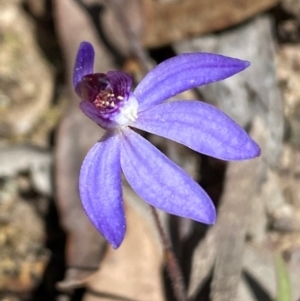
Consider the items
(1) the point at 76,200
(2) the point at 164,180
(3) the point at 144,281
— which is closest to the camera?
(2) the point at 164,180

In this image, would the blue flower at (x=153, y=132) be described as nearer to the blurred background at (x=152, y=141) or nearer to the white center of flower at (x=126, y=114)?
the white center of flower at (x=126, y=114)

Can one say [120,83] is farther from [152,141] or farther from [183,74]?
[152,141]

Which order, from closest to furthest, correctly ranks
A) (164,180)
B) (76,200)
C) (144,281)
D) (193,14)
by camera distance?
(164,180), (144,281), (76,200), (193,14)

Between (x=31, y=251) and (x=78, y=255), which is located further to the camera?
(x=31, y=251)

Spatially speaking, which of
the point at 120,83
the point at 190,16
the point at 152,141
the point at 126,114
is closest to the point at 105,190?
the point at 126,114

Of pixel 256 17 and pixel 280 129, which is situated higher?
pixel 256 17

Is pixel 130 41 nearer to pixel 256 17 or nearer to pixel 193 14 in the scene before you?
pixel 193 14

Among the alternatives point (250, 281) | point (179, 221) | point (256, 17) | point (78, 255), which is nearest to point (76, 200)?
point (78, 255)
